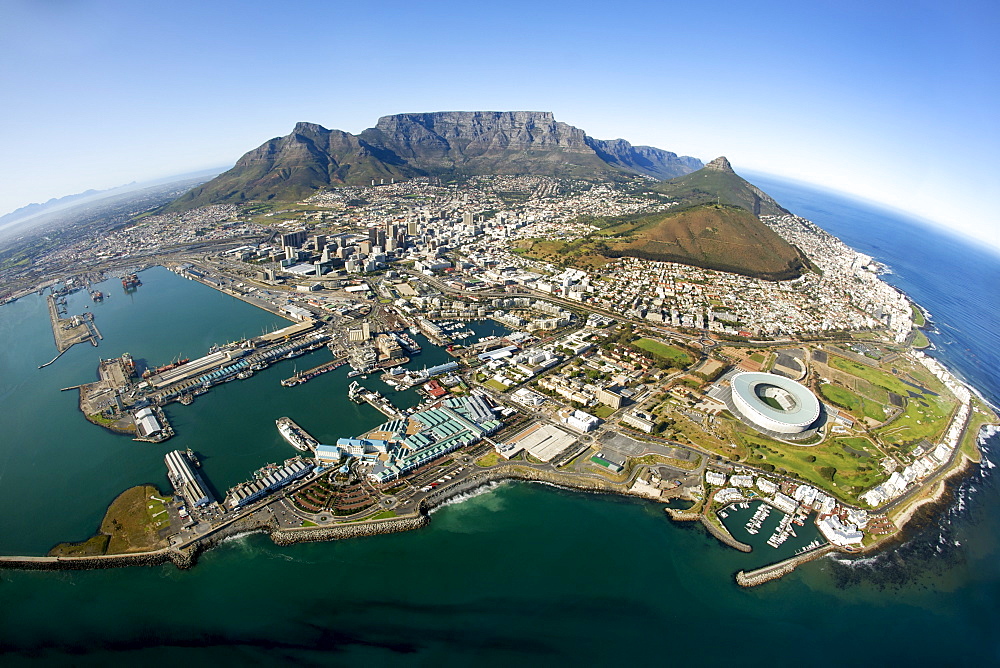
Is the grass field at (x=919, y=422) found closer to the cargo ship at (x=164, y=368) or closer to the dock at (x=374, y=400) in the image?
the dock at (x=374, y=400)

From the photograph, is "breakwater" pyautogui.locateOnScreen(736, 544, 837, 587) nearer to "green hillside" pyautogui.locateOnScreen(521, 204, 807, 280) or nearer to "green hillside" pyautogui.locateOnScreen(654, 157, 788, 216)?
"green hillside" pyautogui.locateOnScreen(521, 204, 807, 280)

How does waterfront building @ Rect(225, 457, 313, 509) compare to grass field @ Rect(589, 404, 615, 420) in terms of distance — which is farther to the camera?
grass field @ Rect(589, 404, 615, 420)

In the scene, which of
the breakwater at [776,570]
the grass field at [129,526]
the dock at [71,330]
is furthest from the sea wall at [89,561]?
the breakwater at [776,570]

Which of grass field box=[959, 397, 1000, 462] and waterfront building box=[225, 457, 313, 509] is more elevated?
waterfront building box=[225, 457, 313, 509]

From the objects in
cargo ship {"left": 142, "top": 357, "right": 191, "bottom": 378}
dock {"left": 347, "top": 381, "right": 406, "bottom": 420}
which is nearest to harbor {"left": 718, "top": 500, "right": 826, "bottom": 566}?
dock {"left": 347, "top": 381, "right": 406, "bottom": 420}

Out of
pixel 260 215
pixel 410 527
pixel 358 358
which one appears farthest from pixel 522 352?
pixel 260 215

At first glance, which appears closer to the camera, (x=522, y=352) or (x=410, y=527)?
(x=410, y=527)

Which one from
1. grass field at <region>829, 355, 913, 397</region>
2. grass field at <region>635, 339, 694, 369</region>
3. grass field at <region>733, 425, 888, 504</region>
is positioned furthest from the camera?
grass field at <region>635, 339, 694, 369</region>

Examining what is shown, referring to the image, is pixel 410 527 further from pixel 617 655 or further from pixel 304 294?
pixel 304 294
